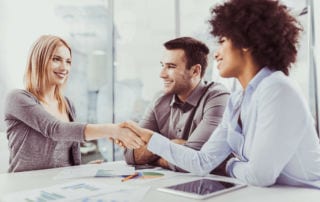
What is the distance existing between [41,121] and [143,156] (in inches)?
21.8

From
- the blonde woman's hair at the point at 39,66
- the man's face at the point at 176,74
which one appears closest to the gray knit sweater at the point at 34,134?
the blonde woman's hair at the point at 39,66

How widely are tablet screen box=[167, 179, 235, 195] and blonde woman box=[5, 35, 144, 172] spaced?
0.53 metres

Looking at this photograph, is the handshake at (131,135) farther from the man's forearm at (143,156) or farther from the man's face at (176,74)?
the man's face at (176,74)

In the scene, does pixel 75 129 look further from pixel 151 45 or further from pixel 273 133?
pixel 151 45

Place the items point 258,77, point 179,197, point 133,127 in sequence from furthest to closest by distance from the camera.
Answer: point 133,127 < point 258,77 < point 179,197

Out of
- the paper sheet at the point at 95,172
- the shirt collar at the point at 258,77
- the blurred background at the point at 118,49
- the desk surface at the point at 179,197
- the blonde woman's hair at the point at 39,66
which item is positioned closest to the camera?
the desk surface at the point at 179,197

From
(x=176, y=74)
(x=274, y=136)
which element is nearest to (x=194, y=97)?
(x=176, y=74)

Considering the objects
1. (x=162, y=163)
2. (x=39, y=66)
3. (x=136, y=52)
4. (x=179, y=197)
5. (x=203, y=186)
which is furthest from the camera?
(x=136, y=52)

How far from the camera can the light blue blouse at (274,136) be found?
1.20m

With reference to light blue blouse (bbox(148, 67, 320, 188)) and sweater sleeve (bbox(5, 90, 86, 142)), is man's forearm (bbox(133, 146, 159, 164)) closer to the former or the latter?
sweater sleeve (bbox(5, 90, 86, 142))

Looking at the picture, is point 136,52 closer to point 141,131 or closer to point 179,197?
point 141,131

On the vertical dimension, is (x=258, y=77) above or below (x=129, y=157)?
above

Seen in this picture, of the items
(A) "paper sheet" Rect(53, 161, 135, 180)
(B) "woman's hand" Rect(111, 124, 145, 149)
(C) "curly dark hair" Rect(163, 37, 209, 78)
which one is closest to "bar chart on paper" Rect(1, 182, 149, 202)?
(A) "paper sheet" Rect(53, 161, 135, 180)

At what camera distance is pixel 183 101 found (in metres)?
2.11
